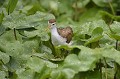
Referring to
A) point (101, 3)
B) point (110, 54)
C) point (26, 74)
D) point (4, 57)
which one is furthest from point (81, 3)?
point (110, 54)

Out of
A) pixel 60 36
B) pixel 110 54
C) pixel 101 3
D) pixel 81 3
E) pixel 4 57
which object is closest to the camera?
pixel 110 54

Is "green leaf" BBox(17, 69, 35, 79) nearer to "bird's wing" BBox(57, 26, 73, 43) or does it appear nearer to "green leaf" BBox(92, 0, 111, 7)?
"bird's wing" BBox(57, 26, 73, 43)

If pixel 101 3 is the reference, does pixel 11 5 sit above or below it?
above

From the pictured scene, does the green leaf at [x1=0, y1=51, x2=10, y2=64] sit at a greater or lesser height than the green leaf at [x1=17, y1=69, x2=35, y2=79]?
greater

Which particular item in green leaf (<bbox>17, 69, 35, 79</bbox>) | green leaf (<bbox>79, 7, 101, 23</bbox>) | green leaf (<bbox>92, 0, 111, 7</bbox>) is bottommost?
green leaf (<bbox>79, 7, 101, 23</bbox>)

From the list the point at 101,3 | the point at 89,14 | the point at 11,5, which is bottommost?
the point at 89,14

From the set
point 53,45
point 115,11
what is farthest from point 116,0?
point 53,45

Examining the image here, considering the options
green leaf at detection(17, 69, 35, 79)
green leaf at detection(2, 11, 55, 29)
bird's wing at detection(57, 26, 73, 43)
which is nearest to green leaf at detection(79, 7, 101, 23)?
green leaf at detection(2, 11, 55, 29)

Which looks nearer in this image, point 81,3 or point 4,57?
point 4,57

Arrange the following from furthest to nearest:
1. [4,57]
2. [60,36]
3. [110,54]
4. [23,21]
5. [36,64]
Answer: [23,21]
[60,36]
[4,57]
[36,64]
[110,54]

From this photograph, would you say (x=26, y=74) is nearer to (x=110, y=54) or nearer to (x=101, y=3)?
(x=110, y=54)

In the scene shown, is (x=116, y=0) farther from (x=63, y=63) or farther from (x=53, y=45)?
(x=63, y=63)
